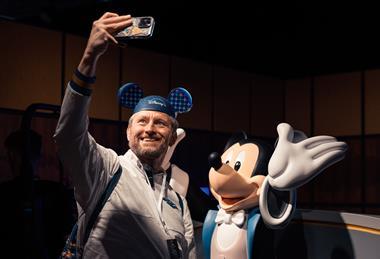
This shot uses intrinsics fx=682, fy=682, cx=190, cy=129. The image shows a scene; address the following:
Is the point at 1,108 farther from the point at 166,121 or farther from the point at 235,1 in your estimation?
the point at 166,121

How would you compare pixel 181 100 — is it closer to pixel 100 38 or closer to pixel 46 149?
pixel 100 38

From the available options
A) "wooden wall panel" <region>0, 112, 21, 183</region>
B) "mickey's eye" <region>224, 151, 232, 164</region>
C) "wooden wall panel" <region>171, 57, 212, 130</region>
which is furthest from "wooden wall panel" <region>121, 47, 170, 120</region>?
"mickey's eye" <region>224, 151, 232, 164</region>

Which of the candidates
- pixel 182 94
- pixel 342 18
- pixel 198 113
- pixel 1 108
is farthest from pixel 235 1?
pixel 182 94

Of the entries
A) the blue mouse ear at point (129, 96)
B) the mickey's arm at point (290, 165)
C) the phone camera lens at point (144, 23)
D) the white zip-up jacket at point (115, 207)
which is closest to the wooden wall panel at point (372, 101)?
the mickey's arm at point (290, 165)

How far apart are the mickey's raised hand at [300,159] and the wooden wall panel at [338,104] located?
13.2ft

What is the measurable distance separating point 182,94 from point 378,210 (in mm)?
4270

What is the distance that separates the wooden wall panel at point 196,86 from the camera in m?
6.79

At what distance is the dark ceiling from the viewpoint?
5547mm

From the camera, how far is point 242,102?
749cm

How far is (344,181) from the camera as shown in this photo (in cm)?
744

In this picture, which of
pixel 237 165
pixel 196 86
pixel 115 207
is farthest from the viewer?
pixel 196 86

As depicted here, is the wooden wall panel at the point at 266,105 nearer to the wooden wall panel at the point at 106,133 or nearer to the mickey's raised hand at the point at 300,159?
the wooden wall panel at the point at 106,133

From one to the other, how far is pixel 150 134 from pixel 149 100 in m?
0.20

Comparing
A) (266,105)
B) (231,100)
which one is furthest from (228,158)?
(266,105)
